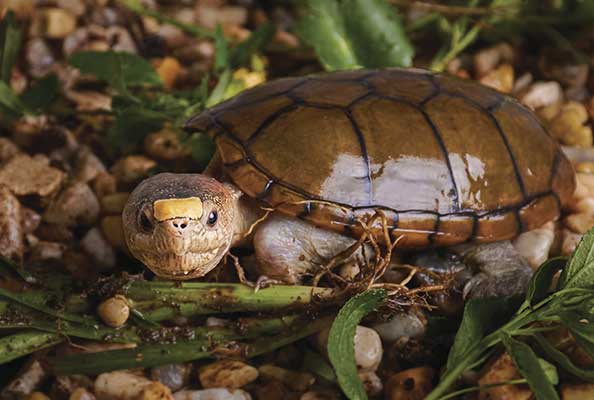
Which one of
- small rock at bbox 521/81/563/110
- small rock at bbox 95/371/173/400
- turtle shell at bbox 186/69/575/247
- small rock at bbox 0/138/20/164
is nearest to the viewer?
small rock at bbox 95/371/173/400

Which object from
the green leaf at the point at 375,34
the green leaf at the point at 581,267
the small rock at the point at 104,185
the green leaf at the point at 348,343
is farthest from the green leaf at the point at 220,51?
the green leaf at the point at 581,267

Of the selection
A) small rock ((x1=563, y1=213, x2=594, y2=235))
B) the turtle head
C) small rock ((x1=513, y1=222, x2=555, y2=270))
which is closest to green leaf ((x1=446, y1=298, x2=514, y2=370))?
small rock ((x1=513, y1=222, x2=555, y2=270))

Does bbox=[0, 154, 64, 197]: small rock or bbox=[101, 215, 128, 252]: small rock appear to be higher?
bbox=[0, 154, 64, 197]: small rock

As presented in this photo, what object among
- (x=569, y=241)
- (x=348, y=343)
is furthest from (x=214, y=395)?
(x=569, y=241)

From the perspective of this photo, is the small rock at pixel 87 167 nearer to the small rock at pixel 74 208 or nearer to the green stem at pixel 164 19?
the small rock at pixel 74 208

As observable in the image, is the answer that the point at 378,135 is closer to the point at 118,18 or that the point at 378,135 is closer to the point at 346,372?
the point at 346,372

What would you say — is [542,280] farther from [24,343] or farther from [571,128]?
[24,343]

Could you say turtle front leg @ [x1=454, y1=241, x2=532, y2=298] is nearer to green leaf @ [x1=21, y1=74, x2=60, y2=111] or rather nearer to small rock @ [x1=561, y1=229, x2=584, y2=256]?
small rock @ [x1=561, y1=229, x2=584, y2=256]
